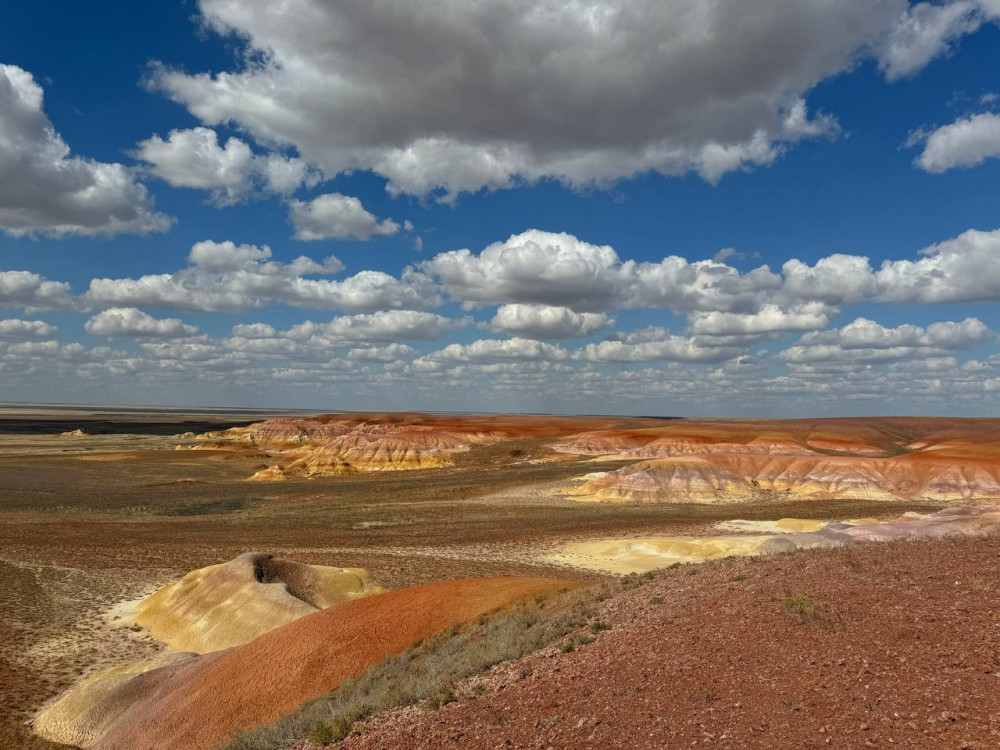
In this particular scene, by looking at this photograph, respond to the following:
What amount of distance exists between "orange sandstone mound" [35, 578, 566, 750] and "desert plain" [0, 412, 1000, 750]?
8 cm

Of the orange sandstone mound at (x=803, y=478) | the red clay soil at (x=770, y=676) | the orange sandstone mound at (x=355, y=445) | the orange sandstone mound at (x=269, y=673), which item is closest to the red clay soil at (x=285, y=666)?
the orange sandstone mound at (x=269, y=673)

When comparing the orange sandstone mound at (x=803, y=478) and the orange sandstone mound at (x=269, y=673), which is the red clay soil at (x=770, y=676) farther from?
the orange sandstone mound at (x=803, y=478)

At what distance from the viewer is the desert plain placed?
30.3 feet

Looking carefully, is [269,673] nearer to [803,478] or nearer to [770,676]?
[770,676]

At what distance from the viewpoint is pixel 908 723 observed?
825 centimetres

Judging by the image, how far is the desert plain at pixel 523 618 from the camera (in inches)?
364

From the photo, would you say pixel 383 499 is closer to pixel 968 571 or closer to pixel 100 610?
pixel 100 610

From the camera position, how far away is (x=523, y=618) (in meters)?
14.9

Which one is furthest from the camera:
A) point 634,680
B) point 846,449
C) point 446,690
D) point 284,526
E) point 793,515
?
point 846,449

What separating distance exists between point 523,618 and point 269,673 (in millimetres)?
6560

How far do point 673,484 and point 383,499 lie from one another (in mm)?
33766

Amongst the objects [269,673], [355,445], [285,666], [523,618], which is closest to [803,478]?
[523,618]

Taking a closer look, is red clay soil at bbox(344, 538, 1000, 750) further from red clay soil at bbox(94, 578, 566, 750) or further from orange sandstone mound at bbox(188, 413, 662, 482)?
orange sandstone mound at bbox(188, 413, 662, 482)

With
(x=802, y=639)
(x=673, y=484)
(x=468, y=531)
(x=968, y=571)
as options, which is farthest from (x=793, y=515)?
(x=802, y=639)
